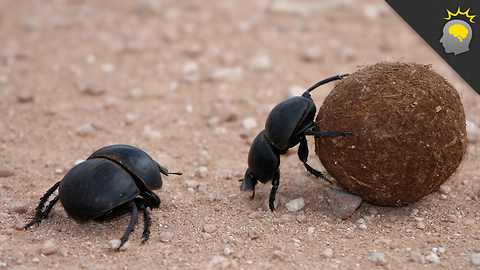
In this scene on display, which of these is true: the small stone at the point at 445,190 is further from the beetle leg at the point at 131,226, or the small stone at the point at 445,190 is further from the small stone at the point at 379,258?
the beetle leg at the point at 131,226

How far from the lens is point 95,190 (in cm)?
308

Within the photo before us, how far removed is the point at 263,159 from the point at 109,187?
133 centimetres

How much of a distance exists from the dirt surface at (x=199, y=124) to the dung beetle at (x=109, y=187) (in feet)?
0.67

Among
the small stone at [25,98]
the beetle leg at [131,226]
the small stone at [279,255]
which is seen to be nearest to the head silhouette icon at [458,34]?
the small stone at [279,255]

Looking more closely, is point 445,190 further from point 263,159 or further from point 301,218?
point 263,159

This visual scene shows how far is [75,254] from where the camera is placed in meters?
3.02

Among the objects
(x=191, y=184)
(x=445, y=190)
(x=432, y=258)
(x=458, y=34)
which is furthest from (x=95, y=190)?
(x=458, y=34)

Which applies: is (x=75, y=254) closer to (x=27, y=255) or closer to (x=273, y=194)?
(x=27, y=255)

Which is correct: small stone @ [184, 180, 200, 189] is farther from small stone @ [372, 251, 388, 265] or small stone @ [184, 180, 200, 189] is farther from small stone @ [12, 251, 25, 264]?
small stone @ [372, 251, 388, 265]

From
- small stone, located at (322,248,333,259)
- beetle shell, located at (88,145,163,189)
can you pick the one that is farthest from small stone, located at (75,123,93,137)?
A: small stone, located at (322,248,333,259)

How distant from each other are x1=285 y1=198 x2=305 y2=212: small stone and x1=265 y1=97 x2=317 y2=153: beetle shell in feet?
1.68

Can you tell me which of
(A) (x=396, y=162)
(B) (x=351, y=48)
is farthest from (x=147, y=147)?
(B) (x=351, y=48)

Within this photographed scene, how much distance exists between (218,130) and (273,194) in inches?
71.1

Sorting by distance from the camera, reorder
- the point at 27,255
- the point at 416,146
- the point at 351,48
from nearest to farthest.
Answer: the point at 27,255 → the point at 416,146 → the point at 351,48
